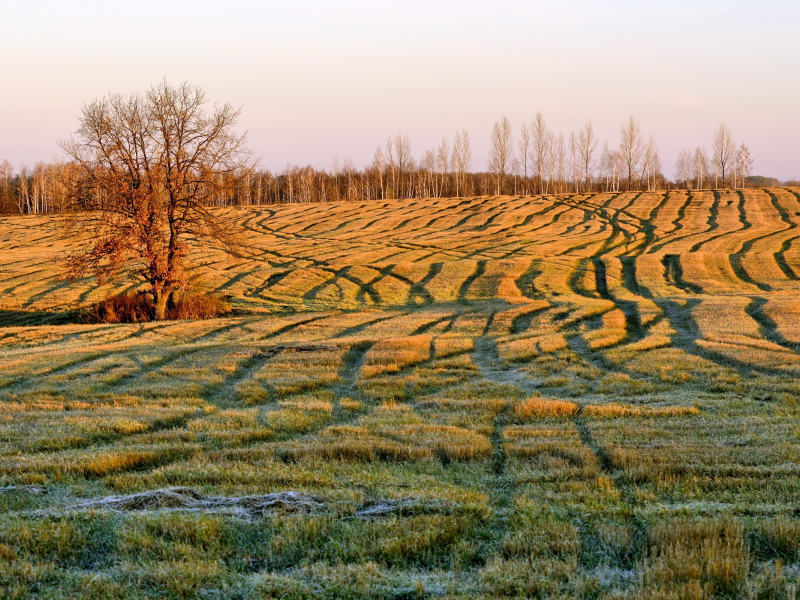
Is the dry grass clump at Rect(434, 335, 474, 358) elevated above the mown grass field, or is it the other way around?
the mown grass field

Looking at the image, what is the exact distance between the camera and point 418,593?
5.41 m

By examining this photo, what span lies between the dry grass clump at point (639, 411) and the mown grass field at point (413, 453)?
9 centimetres

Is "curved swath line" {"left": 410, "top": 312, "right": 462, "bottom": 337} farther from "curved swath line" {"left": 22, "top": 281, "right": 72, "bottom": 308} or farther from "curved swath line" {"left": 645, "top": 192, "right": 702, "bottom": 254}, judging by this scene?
"curved swath line" {"left": 645, "top": 192, "right": 702, "bottom": 254}

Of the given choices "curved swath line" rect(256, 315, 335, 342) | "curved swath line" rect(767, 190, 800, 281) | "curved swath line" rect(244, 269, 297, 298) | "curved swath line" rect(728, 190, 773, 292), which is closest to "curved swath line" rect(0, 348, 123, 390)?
"curved swath line" rect(256, 315, 335, 342)

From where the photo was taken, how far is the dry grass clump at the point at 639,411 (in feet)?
45.9

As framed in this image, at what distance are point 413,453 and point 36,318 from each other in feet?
120

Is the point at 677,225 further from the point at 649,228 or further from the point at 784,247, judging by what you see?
the point at 784,247

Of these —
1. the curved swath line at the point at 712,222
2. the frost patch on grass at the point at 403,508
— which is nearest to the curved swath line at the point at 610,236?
the curved swath line at the point at 712,222

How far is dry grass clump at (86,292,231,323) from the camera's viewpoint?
37.9 meters

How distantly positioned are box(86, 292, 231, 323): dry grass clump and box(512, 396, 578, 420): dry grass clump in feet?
87.6

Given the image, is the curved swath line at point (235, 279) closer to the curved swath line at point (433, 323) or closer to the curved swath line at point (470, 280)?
the curved swath line at point (470, 280)

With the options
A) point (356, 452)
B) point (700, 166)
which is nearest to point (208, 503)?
point (356, 452)

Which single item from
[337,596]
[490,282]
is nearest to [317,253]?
[490,282]

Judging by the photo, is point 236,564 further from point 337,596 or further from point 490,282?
point 490,282
